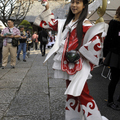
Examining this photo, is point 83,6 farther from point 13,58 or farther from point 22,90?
point 13,58

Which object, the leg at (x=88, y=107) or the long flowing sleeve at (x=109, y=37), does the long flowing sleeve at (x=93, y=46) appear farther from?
the long flowing sleeve at (x=109, y=37)

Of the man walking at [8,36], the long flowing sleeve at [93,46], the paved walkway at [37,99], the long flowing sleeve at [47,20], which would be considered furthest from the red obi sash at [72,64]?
the man walking at [8,36]

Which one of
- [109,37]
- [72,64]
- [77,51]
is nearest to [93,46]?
[77,51]

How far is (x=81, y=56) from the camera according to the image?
6.27ft

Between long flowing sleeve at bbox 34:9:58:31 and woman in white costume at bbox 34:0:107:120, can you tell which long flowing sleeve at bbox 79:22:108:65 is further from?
long flowing sleeve at bbox 34:9:58:31

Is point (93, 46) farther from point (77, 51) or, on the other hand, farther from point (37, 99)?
point (37, 99)

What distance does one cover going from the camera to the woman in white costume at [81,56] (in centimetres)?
182

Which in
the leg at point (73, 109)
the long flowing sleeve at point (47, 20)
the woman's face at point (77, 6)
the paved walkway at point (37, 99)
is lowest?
the paved walkway at point (37, 99)

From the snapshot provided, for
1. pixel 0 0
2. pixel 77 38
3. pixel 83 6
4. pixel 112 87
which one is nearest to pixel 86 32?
pixel 77 38

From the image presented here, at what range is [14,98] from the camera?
3219mm

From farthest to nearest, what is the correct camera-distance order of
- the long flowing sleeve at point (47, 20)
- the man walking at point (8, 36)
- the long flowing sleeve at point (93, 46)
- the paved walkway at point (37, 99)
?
the man walking at point (8, 36) < the paved walkway at point (37, 99) < the long flowing sleeve at point (47, 20) < the long flowing sleeve at point (93, 46)

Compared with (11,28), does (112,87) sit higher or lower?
lower

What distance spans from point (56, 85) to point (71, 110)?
201cm

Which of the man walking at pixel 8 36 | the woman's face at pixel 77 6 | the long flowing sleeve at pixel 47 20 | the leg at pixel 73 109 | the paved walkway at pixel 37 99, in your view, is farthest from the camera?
the man walking at pixel 8 36
